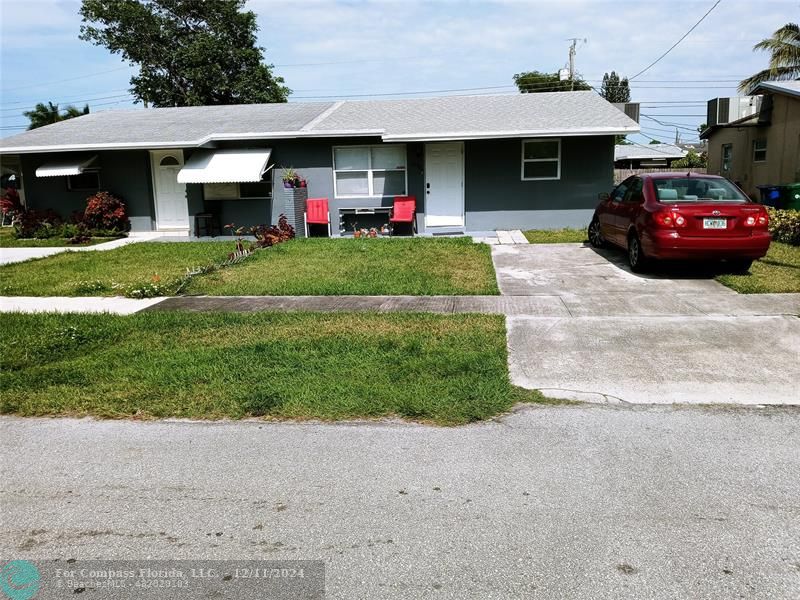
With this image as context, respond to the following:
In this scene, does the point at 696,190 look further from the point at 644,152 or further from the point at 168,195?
the point at 644,152

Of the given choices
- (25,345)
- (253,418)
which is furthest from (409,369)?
(25,345)

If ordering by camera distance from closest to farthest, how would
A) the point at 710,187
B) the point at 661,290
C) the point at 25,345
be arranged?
the point at 25,345, the point at 661,290, the point at 710,187

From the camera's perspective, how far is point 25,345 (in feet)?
23.6

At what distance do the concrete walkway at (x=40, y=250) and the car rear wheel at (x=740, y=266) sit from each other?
13.7 m

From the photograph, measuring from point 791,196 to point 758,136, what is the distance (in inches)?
241

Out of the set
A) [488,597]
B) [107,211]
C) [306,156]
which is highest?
[306,156]

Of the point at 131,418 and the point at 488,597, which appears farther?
the point at 131,418

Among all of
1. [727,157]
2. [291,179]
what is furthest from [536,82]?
[291,179]

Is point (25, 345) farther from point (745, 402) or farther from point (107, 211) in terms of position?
point (107, 211)

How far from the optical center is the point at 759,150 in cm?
2123

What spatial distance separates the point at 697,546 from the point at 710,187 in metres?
8.51

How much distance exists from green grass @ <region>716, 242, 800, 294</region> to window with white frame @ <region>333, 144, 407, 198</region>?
9340 millimetres

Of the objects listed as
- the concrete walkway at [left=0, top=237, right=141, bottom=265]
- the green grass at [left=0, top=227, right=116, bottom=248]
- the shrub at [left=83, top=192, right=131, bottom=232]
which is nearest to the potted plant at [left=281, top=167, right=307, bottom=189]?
the concrete walkway at [left=0, top=237, right=141, bottom=265]

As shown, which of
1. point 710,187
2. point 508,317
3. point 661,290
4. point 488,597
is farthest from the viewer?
point 710,187
